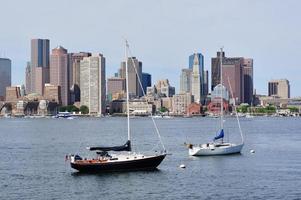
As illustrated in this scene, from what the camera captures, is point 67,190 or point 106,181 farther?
point 106,181

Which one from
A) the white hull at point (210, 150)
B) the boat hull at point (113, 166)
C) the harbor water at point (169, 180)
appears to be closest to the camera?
the harbor water at point (169, 180)

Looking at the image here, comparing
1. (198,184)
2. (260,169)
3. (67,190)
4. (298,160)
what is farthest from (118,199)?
(298,160)

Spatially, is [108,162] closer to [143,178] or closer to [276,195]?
[143,178]

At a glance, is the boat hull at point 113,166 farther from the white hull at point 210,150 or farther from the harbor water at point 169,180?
the white hull at point 210,150

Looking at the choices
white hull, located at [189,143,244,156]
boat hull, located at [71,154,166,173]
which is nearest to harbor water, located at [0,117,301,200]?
boat hull, located at [71,154,166,173]

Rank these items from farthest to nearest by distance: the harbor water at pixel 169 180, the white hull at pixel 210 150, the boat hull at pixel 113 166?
the white hull at pixel 210 150 → the boat hull at pixel 113 166 → the harbor water at pixel 169 180

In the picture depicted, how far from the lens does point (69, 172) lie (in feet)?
218

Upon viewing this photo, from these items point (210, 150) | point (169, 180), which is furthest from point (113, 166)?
point (210, 150)

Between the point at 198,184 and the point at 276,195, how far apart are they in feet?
27.0

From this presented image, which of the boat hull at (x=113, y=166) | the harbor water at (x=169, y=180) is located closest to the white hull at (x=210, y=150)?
the harbor water at (x=169, y=180)

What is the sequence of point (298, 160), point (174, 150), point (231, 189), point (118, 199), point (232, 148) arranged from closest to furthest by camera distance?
point (118, 199) → point (231, 189) → point (298, 160) → point (232, 148) → point (174, 150)

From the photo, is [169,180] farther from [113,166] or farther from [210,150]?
[210,150]

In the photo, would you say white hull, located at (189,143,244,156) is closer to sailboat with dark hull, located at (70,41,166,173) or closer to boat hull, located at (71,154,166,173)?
sailboat with dark hull, located at (70,41,166,173)

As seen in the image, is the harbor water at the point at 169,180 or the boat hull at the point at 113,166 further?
the boat hull at the point at 113,166
